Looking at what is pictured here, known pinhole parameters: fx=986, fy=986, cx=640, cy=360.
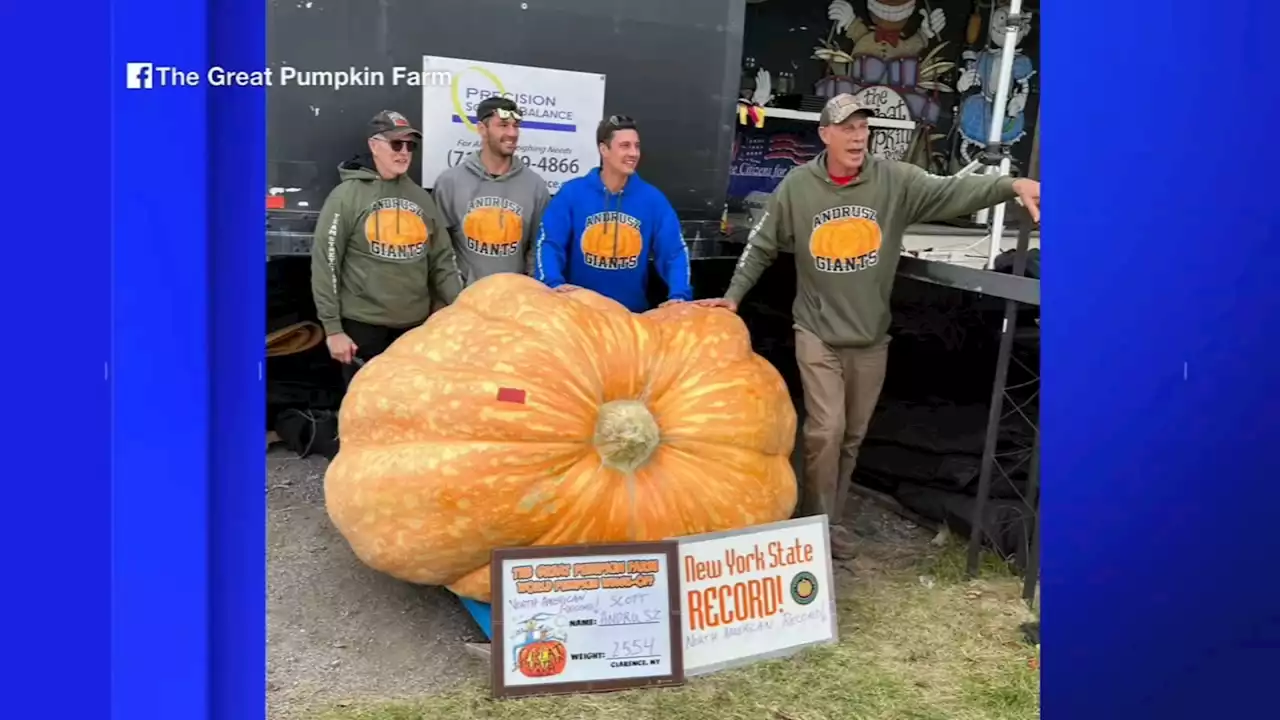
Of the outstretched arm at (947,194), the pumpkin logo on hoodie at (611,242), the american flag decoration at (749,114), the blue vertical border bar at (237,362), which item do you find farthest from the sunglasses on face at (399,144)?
the blue vertical border bar at (237,362)

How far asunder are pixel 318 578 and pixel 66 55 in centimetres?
319

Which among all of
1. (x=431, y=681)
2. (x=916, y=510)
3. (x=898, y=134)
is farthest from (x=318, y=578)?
(x=898, y=134)

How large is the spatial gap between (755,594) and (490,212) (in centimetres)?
186

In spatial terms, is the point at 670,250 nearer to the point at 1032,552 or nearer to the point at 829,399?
the point at 829,399

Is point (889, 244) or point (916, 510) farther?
point (916, 510)

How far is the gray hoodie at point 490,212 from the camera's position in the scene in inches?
155

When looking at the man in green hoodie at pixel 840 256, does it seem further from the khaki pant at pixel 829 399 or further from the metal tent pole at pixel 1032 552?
the metal tent pole at pixel 1032 552

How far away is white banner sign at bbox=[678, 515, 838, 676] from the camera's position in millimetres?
2929

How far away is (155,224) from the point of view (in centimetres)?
68

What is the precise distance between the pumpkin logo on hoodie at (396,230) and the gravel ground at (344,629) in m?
1.16

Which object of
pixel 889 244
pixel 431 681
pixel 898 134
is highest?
pixel 898 134

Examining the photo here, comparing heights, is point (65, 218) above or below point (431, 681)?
above

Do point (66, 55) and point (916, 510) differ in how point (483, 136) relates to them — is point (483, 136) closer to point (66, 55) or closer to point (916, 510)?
point (916, 510)

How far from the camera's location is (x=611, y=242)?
3.88 meters
